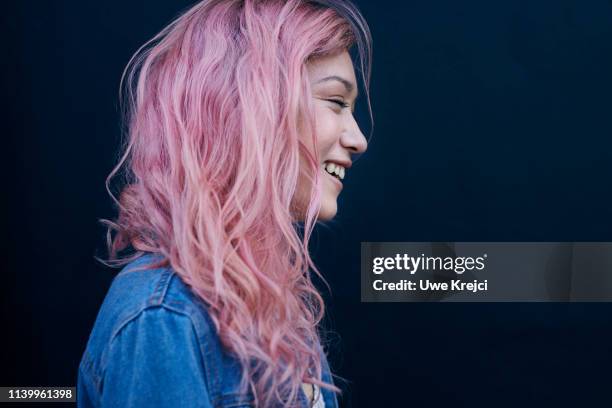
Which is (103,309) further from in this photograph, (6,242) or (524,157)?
(524,157)

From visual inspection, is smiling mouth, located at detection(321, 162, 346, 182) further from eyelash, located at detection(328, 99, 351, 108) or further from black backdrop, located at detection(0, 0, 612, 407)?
black backdrop, located at detection(0, 0, 612, 407)

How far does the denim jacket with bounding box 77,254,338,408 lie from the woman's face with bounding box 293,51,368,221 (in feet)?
1.29

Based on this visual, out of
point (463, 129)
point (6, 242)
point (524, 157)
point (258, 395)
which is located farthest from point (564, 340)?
point (6, 242)

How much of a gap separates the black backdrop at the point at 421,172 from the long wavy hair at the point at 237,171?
1.24 metres

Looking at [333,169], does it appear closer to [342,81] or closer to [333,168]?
A: [333,168]

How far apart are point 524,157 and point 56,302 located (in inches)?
72.1

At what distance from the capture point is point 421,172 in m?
2.52

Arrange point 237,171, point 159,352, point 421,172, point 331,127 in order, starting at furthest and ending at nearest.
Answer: point 421,172
point 331,127
point 237,171
point 159,352

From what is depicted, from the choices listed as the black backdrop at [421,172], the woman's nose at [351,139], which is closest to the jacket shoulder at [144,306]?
the woman's nose at [351,139]

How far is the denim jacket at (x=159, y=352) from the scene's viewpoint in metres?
0.92

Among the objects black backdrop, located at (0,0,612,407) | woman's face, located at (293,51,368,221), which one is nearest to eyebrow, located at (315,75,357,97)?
woman's face, located at (293,51,368,221)

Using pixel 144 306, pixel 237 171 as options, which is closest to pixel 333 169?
pixel 237 171

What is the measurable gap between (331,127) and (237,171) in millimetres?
267

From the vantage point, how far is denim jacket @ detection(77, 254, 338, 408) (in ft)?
3.02
